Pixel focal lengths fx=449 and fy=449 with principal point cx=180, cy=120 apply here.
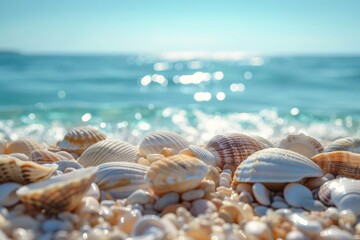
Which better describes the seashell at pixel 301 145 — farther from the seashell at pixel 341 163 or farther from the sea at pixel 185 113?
the sea at pixel 185 113

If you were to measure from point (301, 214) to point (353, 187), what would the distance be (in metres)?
0.38

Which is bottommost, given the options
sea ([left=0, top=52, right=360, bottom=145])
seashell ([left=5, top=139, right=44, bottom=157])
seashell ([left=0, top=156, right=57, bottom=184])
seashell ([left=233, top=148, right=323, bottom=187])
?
sea ([left=0, top=52, right=360, bottom=145])

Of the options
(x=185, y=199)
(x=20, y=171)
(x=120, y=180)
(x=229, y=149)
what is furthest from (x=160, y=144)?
(x=20, y=171)

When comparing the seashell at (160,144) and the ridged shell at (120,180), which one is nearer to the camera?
the ridged shell at (120,180)

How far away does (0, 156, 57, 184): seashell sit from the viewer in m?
2.36

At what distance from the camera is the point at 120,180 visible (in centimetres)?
259

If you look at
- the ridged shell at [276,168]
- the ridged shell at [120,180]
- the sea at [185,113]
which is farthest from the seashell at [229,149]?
the sea at [185,113]

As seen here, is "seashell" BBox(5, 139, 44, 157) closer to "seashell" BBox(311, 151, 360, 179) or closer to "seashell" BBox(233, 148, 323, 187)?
"seashell" BBox(233, 148, 323, 187)

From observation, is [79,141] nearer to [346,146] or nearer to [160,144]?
[160,144]

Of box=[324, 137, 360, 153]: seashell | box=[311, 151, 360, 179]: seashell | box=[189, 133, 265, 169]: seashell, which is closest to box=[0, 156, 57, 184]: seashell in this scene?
box=[189, 133, 265, 169]: seashell

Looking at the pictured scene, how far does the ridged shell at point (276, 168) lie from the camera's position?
8.37 feet

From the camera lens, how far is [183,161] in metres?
2.41

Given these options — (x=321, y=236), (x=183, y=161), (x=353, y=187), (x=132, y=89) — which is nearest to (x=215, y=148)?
(x=183, y=161)

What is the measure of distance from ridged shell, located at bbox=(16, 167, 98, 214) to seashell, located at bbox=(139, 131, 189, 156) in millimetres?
1382
